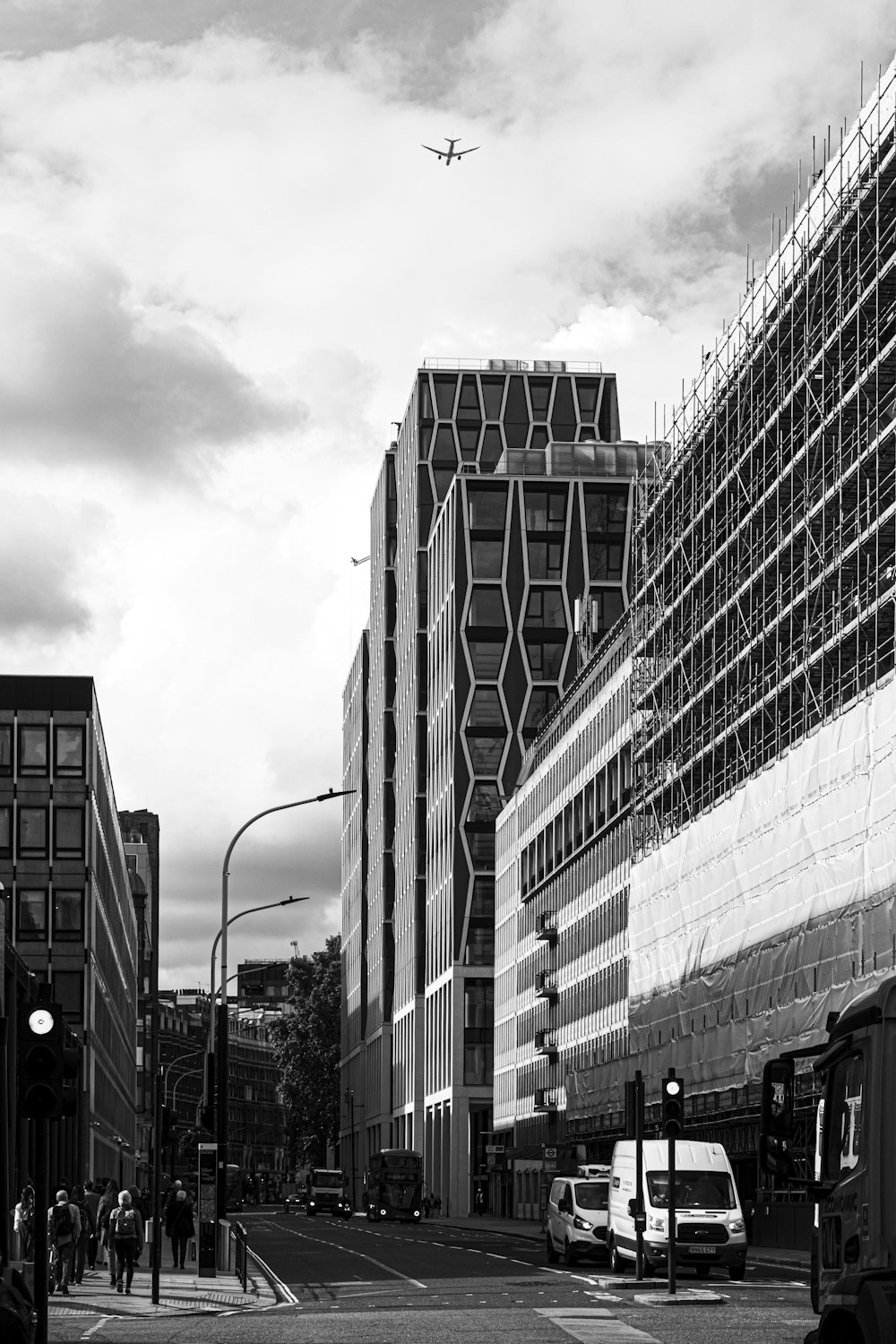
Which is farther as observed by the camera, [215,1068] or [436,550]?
[436,550]

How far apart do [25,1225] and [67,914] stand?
150 feet

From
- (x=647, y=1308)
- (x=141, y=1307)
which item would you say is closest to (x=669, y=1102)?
(x=647, y=1308)

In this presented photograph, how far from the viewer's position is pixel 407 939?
129 metres

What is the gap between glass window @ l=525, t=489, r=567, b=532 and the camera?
11350 cm

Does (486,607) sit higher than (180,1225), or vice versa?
(486,607)

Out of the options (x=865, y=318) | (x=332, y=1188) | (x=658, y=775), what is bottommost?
(x=332, y=1188)

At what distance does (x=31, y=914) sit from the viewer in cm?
8006

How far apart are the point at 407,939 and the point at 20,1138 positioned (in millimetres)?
81508

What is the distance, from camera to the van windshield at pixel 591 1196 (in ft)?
134

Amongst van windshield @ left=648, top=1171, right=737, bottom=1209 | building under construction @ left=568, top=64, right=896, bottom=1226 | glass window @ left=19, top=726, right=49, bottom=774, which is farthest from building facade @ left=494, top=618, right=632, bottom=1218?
van windshield @ left=648, top=1171, right=737, bottom=1209

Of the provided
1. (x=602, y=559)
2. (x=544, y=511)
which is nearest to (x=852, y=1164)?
(x=544, y=511)

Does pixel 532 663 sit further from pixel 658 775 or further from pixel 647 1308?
pixel 647 1308

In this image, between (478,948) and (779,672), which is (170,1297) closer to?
(779,672)

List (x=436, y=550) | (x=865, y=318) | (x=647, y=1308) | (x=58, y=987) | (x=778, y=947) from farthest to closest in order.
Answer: (x=436, y=550), (x=58, y=987), (x=778, y=947), (x=865, y=318), (x=647, y=1308)
